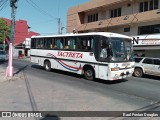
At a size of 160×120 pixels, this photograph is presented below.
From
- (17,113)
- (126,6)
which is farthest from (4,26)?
(17,113)

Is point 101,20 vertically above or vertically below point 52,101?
above

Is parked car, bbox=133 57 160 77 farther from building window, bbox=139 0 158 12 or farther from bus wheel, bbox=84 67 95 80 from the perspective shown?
building window, bbox=139 0 158 12

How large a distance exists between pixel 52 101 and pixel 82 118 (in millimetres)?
2214

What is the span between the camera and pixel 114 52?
12.6 meters

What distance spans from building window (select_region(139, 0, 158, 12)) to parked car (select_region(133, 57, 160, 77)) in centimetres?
979

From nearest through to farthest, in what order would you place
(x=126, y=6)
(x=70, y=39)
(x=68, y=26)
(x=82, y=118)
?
(x=82, y=118) < (x=70, y=39) < (x=126, y=6) < (x=68, y=26)

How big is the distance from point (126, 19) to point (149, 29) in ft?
11.5

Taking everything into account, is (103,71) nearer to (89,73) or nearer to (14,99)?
(89,73)

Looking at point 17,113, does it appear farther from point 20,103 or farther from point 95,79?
point 95,79

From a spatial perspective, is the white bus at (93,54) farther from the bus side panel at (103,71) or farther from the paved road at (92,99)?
the paved road at (92,99)

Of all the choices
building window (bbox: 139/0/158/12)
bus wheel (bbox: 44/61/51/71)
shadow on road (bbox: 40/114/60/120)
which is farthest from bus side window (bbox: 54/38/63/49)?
building window (bbox: 139/0/158/12)

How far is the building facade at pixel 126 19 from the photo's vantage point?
2481cm

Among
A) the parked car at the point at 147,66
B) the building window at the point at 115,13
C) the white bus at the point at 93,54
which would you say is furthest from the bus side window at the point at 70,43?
the building window at the point at 115,13

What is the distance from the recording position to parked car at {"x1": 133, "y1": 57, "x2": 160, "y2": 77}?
17172 millimetres
